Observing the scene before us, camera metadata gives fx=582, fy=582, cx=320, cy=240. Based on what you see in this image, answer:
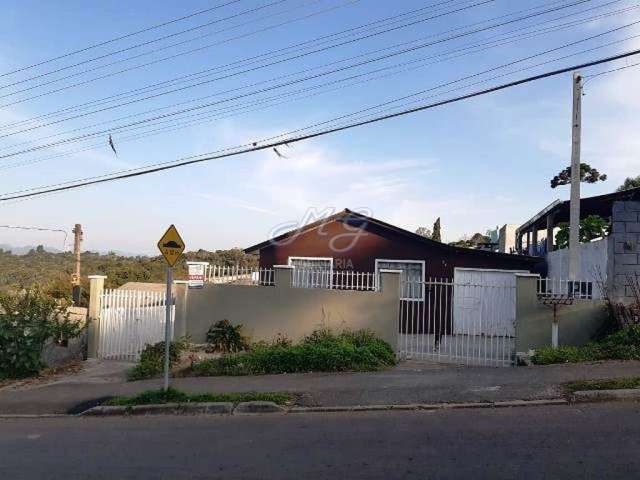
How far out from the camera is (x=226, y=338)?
1279cm

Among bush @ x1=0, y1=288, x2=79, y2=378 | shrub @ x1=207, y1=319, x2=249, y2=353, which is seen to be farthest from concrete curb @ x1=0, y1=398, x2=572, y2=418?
shrub @ x1=207, y1=319, x2=249, y2=353

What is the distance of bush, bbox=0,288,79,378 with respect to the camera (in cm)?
1197

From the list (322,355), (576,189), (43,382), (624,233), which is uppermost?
(576,189)

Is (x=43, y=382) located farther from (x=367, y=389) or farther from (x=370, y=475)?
(x=370, y=475)

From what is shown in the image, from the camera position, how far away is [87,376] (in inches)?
471

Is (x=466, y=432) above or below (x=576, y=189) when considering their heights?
below

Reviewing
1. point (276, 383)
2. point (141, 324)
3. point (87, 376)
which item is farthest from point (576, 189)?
point (87, 376)

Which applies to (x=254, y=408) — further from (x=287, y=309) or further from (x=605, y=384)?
(x=605, y=384)

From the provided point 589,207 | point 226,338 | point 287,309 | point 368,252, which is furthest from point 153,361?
point 589,207

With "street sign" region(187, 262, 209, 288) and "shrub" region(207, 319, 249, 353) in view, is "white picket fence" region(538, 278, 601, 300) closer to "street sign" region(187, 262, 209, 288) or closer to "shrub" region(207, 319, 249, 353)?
"shrub" region(207, 319, 249, 353)

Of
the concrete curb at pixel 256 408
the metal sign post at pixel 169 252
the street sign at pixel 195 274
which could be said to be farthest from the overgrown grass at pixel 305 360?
the concrete curb at pixel 256 408

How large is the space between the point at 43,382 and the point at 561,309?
1032 centimetres

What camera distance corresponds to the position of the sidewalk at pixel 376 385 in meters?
8.30

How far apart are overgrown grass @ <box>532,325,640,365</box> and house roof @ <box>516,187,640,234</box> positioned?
3.87 meters
